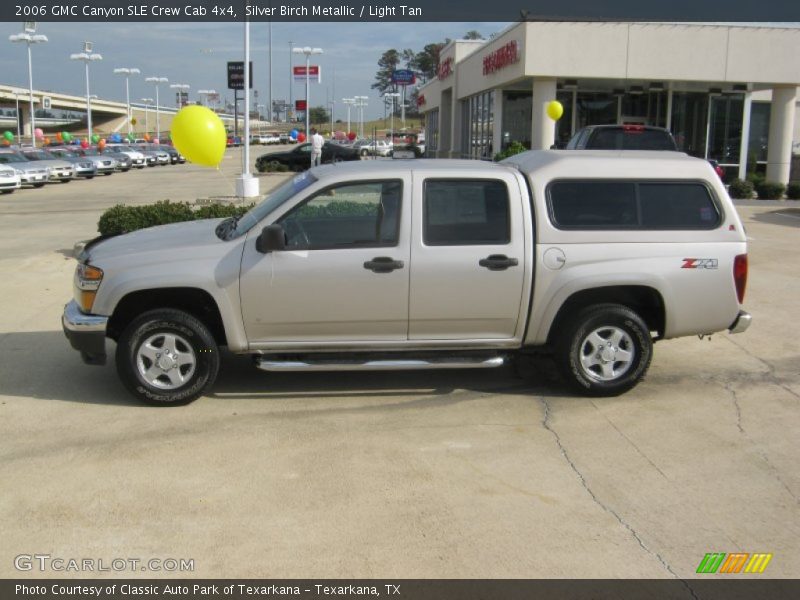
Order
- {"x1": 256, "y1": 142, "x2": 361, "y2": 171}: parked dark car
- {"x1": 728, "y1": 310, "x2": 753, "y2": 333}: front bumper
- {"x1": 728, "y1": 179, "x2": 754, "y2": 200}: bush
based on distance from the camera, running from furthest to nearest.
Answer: {"x1": 256, "y1": 142, "x2": 361, "y2": 171}: parked dark car
{"x1": 728, "y1": 179, "x2": 754, "y2": 200}: bush
{"x1": 728, "y1": 310, "x2": 753, "y2": 333}: front bumper

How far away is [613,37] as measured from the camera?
80.4 feet

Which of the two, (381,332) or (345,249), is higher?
(345,249)

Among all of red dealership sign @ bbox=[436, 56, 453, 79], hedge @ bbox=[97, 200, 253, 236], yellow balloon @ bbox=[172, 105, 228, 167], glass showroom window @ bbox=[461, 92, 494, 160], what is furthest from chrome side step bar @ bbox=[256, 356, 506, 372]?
red dealership sign @ bbox=[436, 56, 453, 79]

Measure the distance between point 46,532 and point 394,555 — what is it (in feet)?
5.98

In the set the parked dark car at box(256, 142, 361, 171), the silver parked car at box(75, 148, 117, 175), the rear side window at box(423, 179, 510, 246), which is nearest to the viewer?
the rear side window at box(423, 179, 510, 246)

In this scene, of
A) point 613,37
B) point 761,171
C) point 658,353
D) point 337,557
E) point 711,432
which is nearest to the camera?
point 337,557

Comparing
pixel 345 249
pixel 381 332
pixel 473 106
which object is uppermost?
pixel 473 106

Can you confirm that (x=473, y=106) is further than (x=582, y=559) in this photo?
Yes

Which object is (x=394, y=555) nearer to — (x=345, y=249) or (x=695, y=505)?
(x=695, y=505)

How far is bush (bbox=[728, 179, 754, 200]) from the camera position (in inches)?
954

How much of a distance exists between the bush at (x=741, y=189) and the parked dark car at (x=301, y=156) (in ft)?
61.8

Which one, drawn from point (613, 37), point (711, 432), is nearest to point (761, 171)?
point (613, 37)

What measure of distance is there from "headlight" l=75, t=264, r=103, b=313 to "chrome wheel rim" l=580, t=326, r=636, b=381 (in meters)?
3.71

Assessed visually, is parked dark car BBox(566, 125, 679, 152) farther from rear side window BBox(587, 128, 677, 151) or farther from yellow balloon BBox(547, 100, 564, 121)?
yellow balloon BBox(547, 100, 564, 121)
